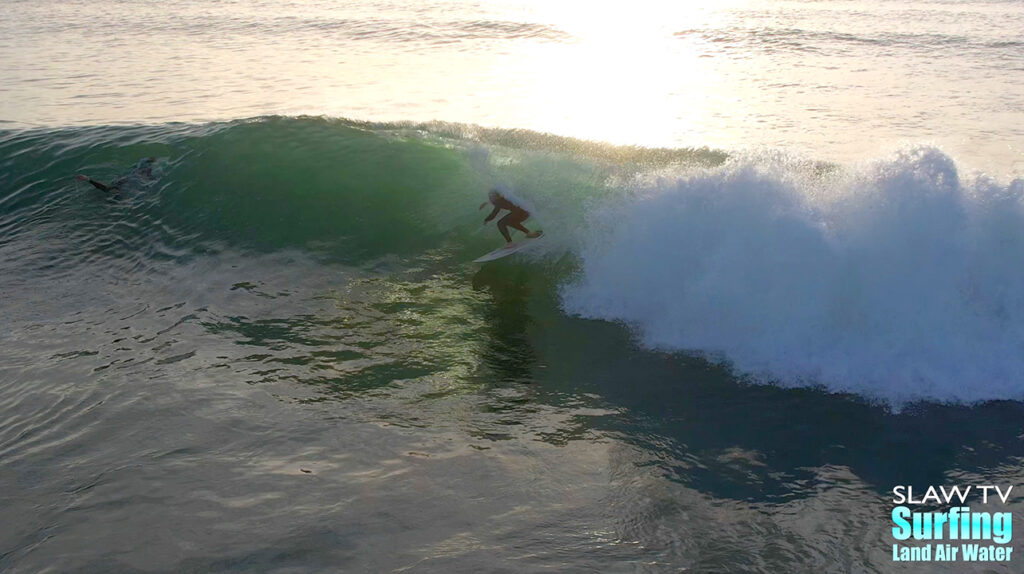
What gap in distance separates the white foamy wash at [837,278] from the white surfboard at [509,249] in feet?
3.37

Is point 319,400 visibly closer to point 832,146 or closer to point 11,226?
point 11,226

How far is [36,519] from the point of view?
5.40 m

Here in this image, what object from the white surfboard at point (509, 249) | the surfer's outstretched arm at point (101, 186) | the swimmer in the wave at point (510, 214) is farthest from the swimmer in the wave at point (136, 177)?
the swimmer in the wave at point (510, 214)

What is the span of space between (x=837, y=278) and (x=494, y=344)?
382cm

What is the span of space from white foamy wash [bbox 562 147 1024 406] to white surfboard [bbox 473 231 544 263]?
1028 mm

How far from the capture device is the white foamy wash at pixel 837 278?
7539 millimetres

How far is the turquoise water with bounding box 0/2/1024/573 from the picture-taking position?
5.35m

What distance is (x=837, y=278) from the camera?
27.3ft

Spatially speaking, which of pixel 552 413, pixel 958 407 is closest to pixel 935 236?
pixel 958 407

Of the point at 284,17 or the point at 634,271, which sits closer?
the point at 634,271

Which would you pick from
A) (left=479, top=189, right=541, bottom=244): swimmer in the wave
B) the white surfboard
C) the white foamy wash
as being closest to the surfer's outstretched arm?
the white surfboard

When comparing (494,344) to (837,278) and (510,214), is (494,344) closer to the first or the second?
(510,214)

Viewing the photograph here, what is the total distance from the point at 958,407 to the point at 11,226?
13.6 metres

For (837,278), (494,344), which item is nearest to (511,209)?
(494,344)
